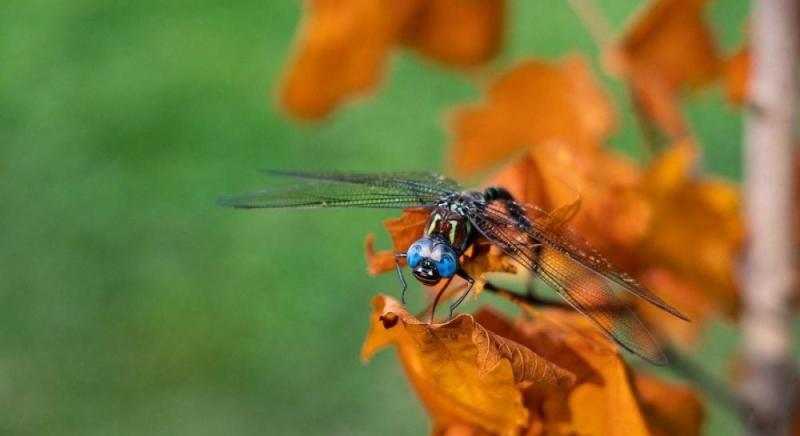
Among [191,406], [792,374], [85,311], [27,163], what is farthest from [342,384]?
[792,374]

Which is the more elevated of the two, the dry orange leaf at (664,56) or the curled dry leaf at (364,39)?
the dry orange leaf at (664,56)

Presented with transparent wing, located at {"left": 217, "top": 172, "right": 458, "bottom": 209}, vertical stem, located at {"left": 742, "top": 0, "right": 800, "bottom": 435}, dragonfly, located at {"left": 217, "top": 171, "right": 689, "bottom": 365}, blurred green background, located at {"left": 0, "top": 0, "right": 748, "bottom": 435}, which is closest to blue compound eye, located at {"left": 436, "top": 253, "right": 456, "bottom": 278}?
dragonfly, located at {"left": 217, "top": 171, "right": 689, "bottom": 365}

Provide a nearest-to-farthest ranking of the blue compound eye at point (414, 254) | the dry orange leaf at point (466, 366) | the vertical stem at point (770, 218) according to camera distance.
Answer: the dry orange leaf at point (466, 366) < the blue compound eye at point (414, 254) < the vertical stem at point (770, 218)

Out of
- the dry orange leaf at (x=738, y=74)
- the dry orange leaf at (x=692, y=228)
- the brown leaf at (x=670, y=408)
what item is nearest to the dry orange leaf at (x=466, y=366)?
the brown leaf at (x=670, y=408)

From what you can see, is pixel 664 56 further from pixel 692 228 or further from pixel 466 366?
pixel 466 366

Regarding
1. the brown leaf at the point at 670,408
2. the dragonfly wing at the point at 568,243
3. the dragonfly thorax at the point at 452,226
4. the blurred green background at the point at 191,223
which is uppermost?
the dragonfly wing at the point at 568,243

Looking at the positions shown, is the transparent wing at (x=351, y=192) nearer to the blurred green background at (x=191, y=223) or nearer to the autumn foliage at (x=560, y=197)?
the autumn foliage at (x=560, y=197)
